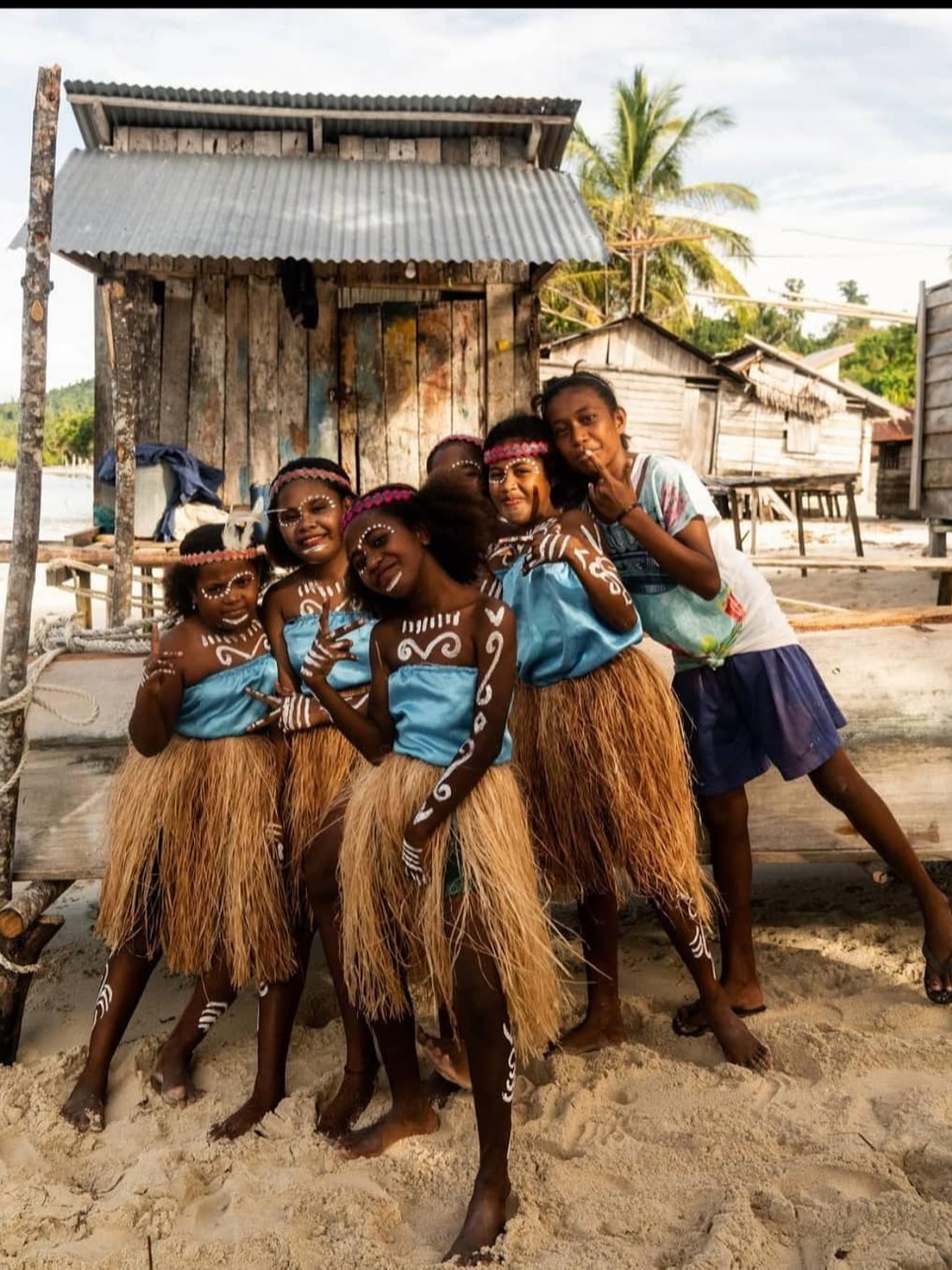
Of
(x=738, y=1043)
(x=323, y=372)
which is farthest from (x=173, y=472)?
(x=738, y=1043)

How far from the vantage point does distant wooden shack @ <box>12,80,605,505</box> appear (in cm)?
707

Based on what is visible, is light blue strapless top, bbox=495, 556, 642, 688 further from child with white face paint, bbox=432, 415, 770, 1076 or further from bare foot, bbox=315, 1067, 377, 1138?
bare foot, bbox=315, 1067, 377, 1138

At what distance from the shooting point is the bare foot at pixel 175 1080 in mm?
2799

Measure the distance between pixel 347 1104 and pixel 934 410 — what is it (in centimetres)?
867

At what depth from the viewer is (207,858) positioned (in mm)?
2752

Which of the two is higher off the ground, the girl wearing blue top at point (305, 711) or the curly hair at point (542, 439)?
the curly hair at point (542, 439)

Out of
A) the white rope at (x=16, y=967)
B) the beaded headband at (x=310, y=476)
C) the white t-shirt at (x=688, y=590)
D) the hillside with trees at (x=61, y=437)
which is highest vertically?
the hillside with trees at (x=61, y=437)

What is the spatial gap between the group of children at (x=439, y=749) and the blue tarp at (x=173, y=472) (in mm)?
4190

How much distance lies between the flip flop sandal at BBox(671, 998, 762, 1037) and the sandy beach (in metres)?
0.04

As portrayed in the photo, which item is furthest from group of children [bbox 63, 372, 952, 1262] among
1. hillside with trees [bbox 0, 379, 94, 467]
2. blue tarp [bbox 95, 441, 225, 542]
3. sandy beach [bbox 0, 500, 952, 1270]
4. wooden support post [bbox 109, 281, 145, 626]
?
hillside with trees [bbox 0, 379, 94, 467]

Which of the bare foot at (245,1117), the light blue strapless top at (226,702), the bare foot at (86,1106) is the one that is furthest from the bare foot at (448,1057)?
the light blue strapless top at (226,702)

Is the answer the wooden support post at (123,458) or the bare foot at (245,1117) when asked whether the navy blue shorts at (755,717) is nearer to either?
the bare foot at (245,1117)

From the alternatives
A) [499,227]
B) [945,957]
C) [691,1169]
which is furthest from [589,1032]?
[499,227]

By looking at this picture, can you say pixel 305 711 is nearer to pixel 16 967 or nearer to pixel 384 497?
pixel 384 497
